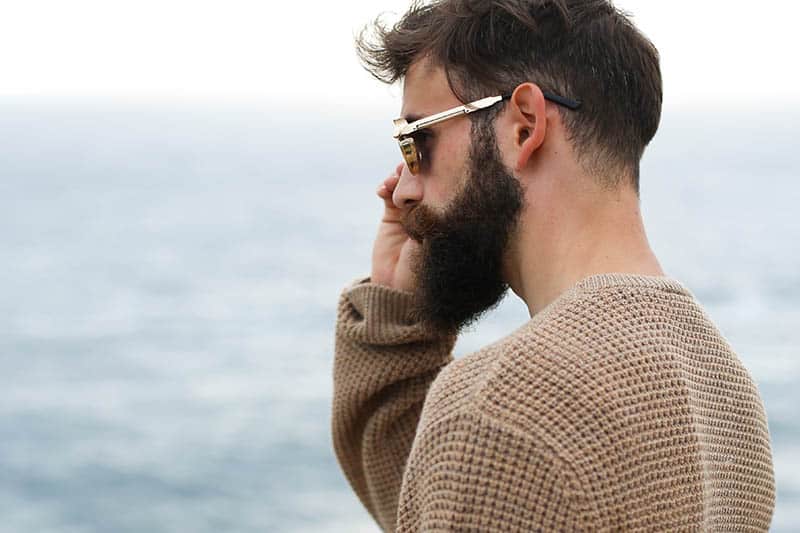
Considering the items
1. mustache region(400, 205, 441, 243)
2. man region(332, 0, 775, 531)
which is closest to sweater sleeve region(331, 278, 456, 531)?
man region(332, 0, 775, 531)

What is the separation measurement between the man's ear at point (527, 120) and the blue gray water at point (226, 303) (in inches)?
497

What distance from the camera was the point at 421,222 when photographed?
1889 mm

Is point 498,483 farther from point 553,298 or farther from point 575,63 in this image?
point 575,63

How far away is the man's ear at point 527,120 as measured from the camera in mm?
1702

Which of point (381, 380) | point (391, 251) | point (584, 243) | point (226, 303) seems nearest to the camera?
Result: point (584, 243)

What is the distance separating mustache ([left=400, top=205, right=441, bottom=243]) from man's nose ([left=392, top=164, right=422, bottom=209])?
0.5 inches

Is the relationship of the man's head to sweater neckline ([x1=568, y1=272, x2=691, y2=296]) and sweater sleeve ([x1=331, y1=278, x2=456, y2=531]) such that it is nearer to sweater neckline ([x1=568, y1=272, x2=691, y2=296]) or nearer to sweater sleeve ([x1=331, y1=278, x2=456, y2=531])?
sweater neckline ([x1=568, y1=272, x2=691, y2=296])

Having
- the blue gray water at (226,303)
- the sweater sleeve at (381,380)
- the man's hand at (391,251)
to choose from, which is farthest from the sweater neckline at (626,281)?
the blue gray water at (226,303)

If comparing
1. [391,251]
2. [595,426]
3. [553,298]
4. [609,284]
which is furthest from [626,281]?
[391,251]

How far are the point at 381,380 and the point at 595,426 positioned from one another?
3.20ft

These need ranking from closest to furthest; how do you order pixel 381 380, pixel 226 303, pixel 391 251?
pixel 381 380
pixel 391 251
pixel 226 303

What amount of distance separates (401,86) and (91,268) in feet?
100

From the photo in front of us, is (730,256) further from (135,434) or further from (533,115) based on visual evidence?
(533,115)

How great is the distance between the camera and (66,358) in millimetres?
26156
